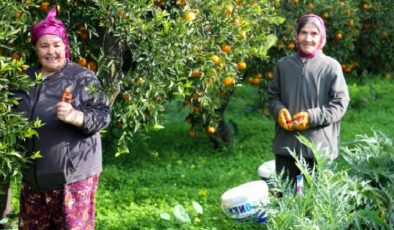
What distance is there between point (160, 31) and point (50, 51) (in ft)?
2.23

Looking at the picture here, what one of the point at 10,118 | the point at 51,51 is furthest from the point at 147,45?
the point at 10,118

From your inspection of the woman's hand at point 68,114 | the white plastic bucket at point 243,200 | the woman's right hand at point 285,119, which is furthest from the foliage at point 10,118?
the white plastic bucket at point 243,200

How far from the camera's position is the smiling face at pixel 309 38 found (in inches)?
164

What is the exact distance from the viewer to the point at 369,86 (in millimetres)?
10305

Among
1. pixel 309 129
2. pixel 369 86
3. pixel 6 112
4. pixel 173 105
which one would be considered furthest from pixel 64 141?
pixel 369 86

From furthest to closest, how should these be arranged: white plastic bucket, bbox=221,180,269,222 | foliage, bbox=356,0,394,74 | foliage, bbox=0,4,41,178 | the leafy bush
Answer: foliage, bbox=356,0,394,74
white plastic bucket, bbox=221,180,269,222
foliage, bbox=0,4,41,178
the leafy bush

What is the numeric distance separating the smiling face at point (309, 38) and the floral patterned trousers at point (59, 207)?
1468mm

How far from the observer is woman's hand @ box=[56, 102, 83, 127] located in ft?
10.7

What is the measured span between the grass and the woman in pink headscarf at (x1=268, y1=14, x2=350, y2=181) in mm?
782

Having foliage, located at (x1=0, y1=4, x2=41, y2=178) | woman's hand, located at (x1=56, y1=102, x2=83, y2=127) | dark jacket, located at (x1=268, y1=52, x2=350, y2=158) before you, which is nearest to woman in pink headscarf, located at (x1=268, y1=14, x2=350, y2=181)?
dark jacket, located at (x1=268, y1=52, x2=350, y2=158)

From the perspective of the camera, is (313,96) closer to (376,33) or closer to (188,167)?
(188,167)

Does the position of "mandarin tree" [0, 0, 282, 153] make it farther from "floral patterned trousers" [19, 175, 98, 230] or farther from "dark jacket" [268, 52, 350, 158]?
"floral patterned trousers" [19, 175, 98, 230]

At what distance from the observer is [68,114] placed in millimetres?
3268

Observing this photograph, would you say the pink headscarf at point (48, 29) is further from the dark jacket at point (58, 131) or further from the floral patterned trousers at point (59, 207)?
the floral patterned trousers at point (59, 207)
